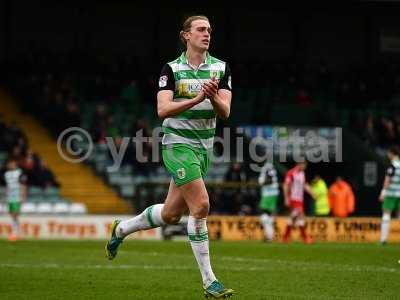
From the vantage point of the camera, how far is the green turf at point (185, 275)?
37.2ft

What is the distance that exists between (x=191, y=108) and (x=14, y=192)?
17303 millimetres

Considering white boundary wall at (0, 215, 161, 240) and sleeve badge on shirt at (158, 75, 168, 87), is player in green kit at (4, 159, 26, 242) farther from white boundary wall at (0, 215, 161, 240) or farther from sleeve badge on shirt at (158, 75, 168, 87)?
sleeve badge on shirt at (158, 75, 168, 87)

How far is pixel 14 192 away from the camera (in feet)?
89.0

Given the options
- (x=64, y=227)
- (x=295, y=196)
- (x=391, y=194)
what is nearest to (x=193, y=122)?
(x=391, y=194)

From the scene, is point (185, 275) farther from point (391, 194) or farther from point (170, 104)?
point (391, 194)

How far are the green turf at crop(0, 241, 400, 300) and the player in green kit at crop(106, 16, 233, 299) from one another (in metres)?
0.82

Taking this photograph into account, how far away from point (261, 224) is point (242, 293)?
62.5 ft

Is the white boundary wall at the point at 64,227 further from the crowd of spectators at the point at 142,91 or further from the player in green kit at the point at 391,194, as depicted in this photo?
the player in green kit at the point at 391,194

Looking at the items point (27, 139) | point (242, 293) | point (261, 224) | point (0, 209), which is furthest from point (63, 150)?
point (242, 293)

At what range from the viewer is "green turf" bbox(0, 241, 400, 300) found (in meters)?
11.3

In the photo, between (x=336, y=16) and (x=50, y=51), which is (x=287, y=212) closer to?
(x=50, y=51)

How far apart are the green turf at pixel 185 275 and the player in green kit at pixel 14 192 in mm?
6836

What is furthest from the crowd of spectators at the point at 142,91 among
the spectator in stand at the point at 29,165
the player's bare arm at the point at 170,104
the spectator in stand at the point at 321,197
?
the player's bare arm at the point at 170,104

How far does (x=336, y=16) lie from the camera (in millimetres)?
43594
